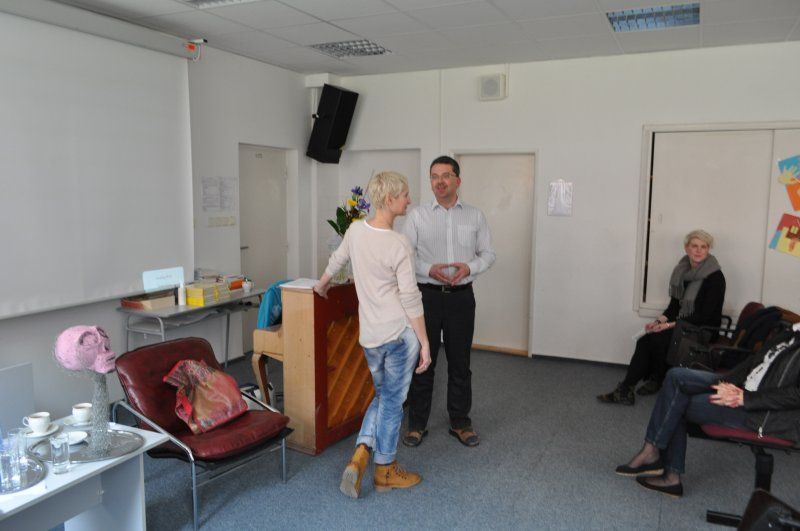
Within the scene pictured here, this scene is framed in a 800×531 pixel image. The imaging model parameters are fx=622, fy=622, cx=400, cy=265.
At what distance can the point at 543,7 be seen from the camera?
4.00 metres

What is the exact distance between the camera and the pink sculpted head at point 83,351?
228 cm

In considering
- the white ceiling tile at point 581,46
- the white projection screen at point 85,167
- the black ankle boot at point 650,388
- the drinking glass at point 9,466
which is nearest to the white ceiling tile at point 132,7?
the white projection screen at point 85,167

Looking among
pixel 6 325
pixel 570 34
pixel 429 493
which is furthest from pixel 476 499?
pixel 570 34

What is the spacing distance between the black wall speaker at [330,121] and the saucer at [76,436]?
13.8ft

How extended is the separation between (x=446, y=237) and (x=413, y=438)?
49.1 inches

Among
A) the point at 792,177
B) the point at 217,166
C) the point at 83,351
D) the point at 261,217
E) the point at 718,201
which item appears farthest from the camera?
the point at 261,217

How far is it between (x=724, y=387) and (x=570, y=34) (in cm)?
289

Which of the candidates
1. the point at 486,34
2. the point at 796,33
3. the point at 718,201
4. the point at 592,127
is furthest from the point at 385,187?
the point at 796,33

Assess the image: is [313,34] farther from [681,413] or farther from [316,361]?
[681,413]

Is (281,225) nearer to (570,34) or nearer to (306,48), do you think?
(306,48)

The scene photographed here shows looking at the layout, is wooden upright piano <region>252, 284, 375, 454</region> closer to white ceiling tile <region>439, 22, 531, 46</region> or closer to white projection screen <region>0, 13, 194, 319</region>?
white projection screen <region>0, 13, 194, 319</region>

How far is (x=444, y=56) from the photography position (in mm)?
5461

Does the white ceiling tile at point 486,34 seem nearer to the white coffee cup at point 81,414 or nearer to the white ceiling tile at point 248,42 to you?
the white ceiling tile at point 248,42

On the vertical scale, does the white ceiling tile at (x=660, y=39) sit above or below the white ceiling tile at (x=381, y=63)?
below
